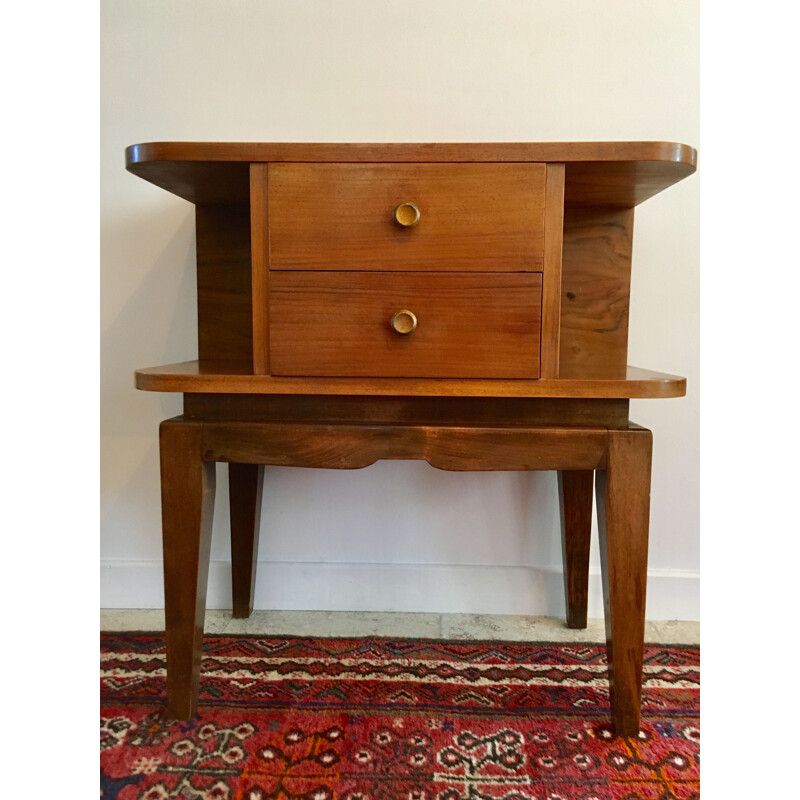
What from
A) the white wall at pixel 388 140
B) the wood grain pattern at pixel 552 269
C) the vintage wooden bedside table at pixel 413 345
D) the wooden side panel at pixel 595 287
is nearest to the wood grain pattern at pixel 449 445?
the vintage wooden bedside table at pixel 413 345

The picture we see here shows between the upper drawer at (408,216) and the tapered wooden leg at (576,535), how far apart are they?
0.58 m

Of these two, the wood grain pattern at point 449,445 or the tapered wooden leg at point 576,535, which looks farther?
the tapered wooden leg at point 576,535

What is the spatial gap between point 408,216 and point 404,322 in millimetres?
156

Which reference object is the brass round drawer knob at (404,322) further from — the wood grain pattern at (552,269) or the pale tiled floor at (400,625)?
the pale tiled floor at (400,625)

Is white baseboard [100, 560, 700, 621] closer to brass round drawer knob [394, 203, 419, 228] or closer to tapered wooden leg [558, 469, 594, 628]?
tapered wooden leg [558, 469, 594, 628]

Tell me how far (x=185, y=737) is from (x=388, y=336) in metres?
0.71

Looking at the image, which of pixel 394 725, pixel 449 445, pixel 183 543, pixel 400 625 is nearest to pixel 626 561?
pixel 449 445

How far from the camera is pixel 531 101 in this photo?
4.38 feet

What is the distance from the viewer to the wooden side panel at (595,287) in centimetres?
129

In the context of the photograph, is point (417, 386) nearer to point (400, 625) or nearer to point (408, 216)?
point (408, 216)
